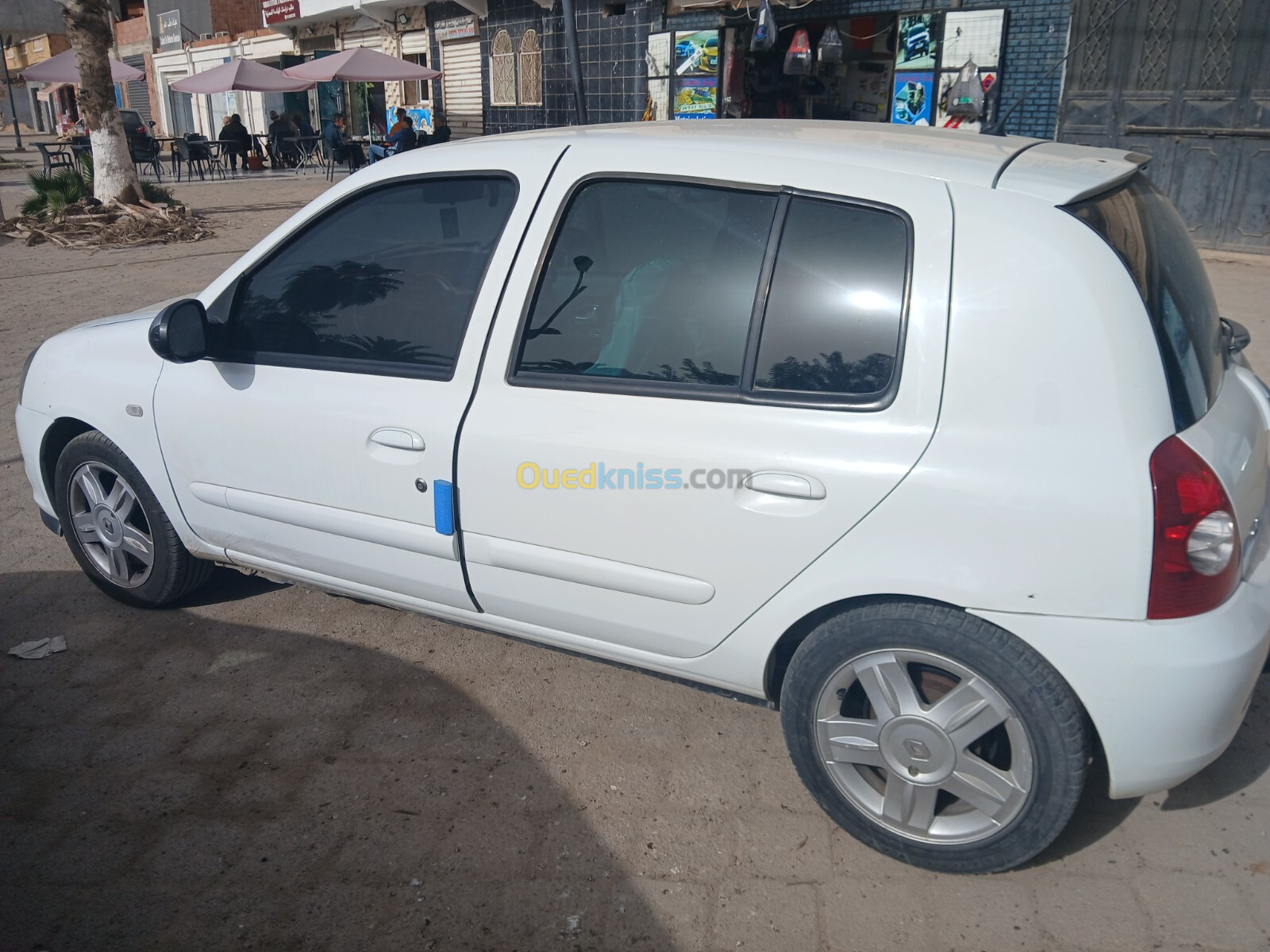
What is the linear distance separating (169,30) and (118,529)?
3668 centimetres

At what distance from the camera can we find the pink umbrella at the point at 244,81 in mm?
20719

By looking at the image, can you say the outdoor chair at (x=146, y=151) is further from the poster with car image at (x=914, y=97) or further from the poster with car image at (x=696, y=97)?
the poster with car image at (x=914, y=97)

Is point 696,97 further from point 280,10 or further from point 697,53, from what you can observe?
point 280,10

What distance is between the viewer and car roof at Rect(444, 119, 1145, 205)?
2.35 meters

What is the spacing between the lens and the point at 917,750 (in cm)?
241

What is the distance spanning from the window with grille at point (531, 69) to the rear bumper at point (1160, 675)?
18810 millimetres

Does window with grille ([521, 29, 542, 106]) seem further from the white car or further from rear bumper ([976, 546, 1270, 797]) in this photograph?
rear bumper ([976, 546, 1270, 797])

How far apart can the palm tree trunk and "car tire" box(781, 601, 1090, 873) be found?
13295 mm

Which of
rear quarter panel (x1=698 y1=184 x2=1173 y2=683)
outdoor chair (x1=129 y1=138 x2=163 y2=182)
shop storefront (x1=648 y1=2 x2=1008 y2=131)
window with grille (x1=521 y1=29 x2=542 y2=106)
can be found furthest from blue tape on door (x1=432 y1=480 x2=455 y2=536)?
outdoor chair (x1=129 y1=138 x2=163 y2=182)

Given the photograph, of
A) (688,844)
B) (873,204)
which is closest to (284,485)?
(688,844)

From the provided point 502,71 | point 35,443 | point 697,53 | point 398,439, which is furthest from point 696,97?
point 398,439

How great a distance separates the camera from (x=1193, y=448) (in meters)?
2.13

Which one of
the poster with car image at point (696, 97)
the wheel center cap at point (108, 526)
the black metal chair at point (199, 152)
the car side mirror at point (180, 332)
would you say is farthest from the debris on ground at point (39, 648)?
the black metal chair at point (199, 152)

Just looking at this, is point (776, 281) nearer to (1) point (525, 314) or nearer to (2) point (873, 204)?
(2) point (873, 204)
